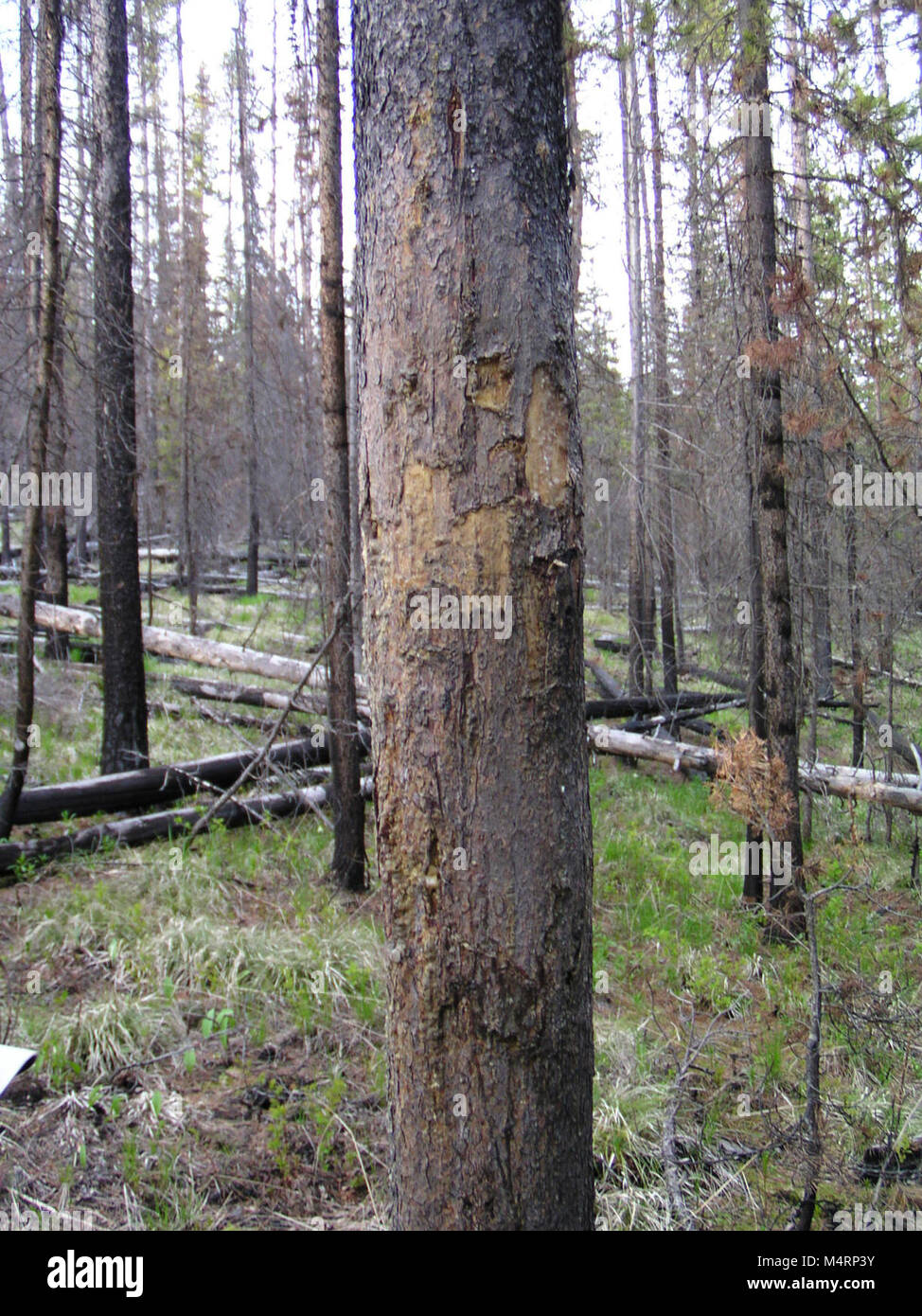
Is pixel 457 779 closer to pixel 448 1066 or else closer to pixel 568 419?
pixel 448 1066

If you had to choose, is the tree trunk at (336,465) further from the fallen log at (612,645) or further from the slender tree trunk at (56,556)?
the fallen log at (612,645)

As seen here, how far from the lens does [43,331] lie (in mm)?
6719

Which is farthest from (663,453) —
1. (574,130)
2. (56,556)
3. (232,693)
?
(56,556)

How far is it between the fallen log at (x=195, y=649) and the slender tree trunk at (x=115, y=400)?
8.64 feet

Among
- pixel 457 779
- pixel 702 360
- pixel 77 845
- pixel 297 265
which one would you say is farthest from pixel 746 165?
pixel 297 265

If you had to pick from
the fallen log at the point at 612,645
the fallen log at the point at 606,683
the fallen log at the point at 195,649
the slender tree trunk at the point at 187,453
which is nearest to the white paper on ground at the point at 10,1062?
the fallen log at the point at 195,649

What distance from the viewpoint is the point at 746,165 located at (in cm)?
634

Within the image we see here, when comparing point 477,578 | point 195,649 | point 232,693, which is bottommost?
point 232,693

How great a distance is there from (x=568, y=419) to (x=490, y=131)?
0.59 meters

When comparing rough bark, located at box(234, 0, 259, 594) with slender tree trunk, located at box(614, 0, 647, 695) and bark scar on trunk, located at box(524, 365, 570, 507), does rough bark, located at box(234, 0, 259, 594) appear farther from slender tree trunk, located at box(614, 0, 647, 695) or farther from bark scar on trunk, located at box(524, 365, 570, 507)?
bark scar on trunk, located at box(524, 365, 570, 507)

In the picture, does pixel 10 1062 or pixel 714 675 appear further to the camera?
pixel 714 675

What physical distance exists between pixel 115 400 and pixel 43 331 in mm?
1262

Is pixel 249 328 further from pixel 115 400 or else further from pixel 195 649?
pixel 115 400

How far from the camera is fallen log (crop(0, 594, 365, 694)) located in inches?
439
